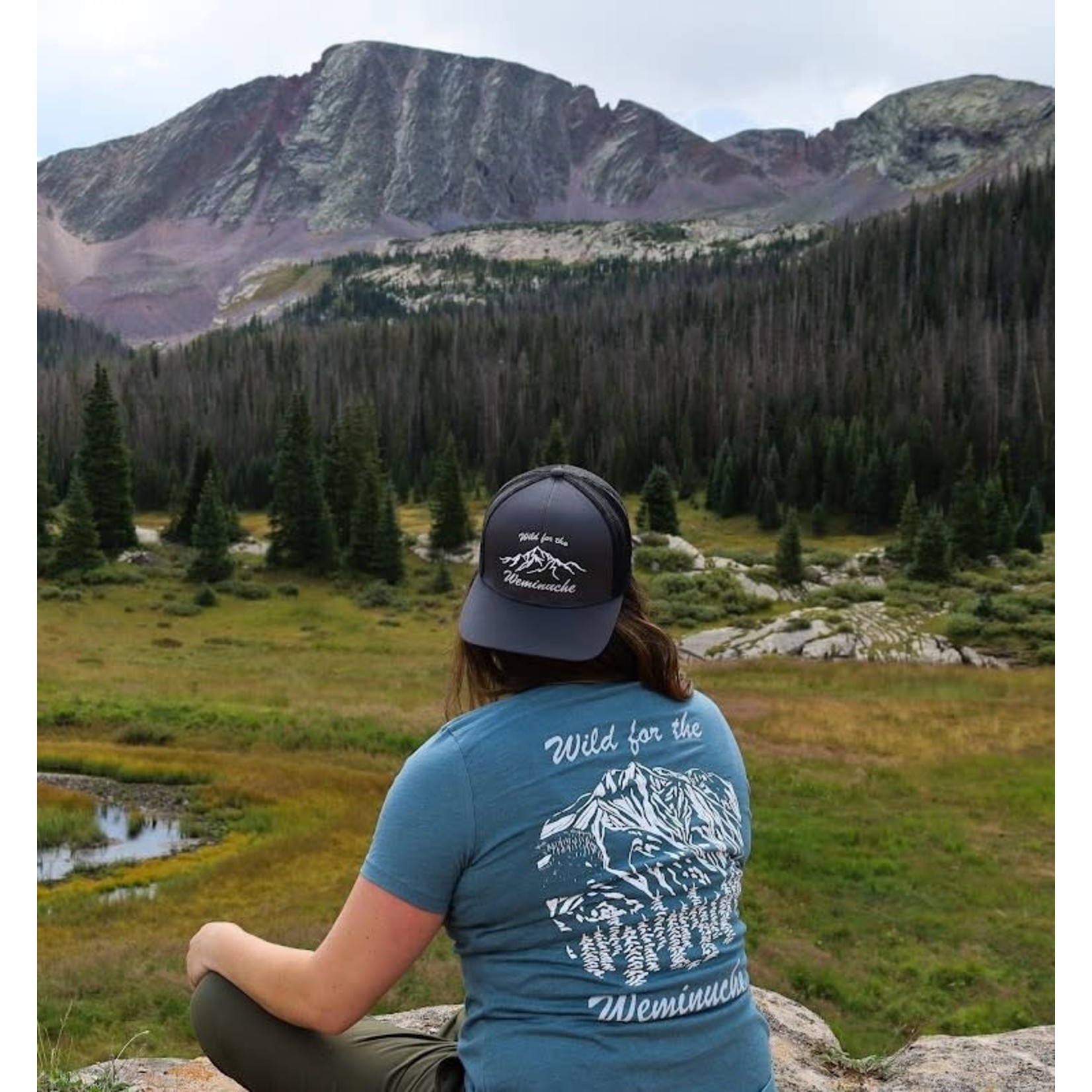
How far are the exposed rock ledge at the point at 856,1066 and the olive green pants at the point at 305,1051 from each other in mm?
1517

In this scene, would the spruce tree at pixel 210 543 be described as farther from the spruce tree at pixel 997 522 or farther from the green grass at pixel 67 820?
the spruce tree at pixel 997 522

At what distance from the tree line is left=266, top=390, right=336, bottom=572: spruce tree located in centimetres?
629

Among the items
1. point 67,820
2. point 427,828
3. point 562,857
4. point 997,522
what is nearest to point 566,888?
point 562,857

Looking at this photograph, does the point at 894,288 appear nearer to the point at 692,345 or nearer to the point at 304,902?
the point at 692,345

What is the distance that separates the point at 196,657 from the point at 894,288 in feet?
308

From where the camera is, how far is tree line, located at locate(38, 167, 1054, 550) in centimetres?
7912

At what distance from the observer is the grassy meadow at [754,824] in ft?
36.8

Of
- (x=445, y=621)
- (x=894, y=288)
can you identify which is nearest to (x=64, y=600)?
(x=445, y=621)

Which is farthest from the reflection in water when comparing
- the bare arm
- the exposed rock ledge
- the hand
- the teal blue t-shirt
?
the teal blue t-shirt

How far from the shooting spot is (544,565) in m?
2.49

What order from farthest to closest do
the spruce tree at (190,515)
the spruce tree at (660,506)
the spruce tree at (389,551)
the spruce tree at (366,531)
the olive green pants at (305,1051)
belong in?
the spruce tree at (660,506), the spruce tree at (190,515), the spruce tree at (366,531), the spruce tree at (389,551), the olive green pants at (305,1051)

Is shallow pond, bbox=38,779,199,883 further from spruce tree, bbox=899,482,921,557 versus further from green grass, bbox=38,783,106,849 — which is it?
spruce tree, bbox=899,482,921,557

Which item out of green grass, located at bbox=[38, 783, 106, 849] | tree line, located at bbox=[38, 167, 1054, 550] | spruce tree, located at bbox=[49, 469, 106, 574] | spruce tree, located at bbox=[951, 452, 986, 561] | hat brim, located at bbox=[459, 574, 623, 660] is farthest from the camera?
tree line, located at bbox=[38, 167, 1054, 550]

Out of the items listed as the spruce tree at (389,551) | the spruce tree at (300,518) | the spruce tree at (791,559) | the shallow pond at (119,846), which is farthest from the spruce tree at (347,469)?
the shallow pond at (119,846)
